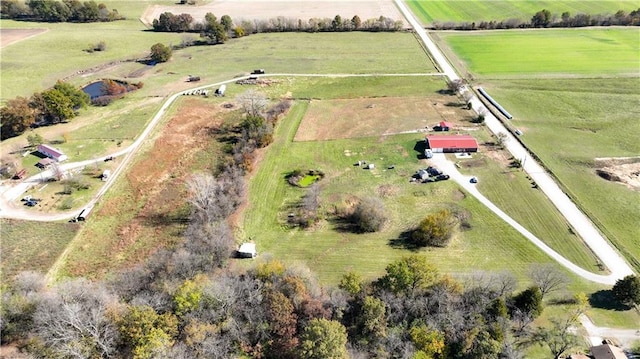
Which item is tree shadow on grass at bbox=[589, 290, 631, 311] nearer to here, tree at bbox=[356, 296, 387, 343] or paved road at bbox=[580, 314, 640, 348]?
paved road at bbox=[580, 314, 640, 348]

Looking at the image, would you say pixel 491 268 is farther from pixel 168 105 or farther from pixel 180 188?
pixel 168 105

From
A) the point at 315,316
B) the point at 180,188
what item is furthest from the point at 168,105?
the point at 315,316

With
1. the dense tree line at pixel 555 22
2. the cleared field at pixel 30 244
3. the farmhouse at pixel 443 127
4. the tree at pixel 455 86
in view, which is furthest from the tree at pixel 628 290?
the dense tree line at pixel 555 22

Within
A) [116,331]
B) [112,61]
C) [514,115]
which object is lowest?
[116,331]

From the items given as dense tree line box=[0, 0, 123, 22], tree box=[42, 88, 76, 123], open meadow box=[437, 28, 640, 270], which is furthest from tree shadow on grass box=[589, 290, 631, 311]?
dense tree line box=[0, 0, 123, 22]

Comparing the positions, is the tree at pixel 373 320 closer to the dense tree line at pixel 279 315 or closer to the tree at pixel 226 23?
the dense tree line at pixel 279 315
